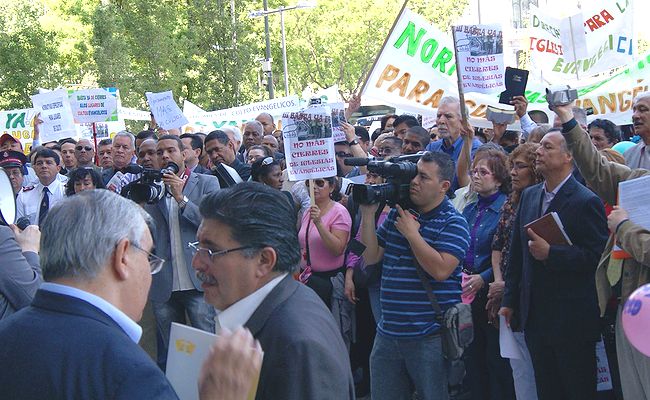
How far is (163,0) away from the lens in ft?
84.4

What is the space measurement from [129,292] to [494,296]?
12.2ft

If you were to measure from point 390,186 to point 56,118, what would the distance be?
935cm

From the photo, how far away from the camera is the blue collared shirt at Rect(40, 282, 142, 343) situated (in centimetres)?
229

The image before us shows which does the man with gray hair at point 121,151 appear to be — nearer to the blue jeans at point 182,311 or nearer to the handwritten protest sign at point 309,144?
the handwritten protest sign at point 309,144

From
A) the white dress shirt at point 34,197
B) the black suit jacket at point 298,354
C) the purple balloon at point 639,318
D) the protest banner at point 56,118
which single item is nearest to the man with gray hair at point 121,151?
the white dress shirt at point 34,197

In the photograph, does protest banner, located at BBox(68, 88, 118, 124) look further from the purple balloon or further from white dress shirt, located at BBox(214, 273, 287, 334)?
the purple balloon

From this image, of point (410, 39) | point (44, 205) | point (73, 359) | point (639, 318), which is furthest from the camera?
point (410, 39)

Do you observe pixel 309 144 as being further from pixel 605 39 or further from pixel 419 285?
pixel 605 39

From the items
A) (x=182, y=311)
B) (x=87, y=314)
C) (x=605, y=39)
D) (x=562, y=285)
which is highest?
(x=605, y=39)

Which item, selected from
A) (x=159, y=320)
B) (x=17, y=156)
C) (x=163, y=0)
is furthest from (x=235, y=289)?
(x=163, y=0)

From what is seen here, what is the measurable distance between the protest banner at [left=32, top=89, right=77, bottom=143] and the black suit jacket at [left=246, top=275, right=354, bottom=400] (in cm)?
1077

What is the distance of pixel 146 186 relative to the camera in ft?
21.0

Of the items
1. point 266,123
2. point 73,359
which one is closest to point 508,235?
point 73,359

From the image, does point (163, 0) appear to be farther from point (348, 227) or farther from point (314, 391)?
point (314, 391)
